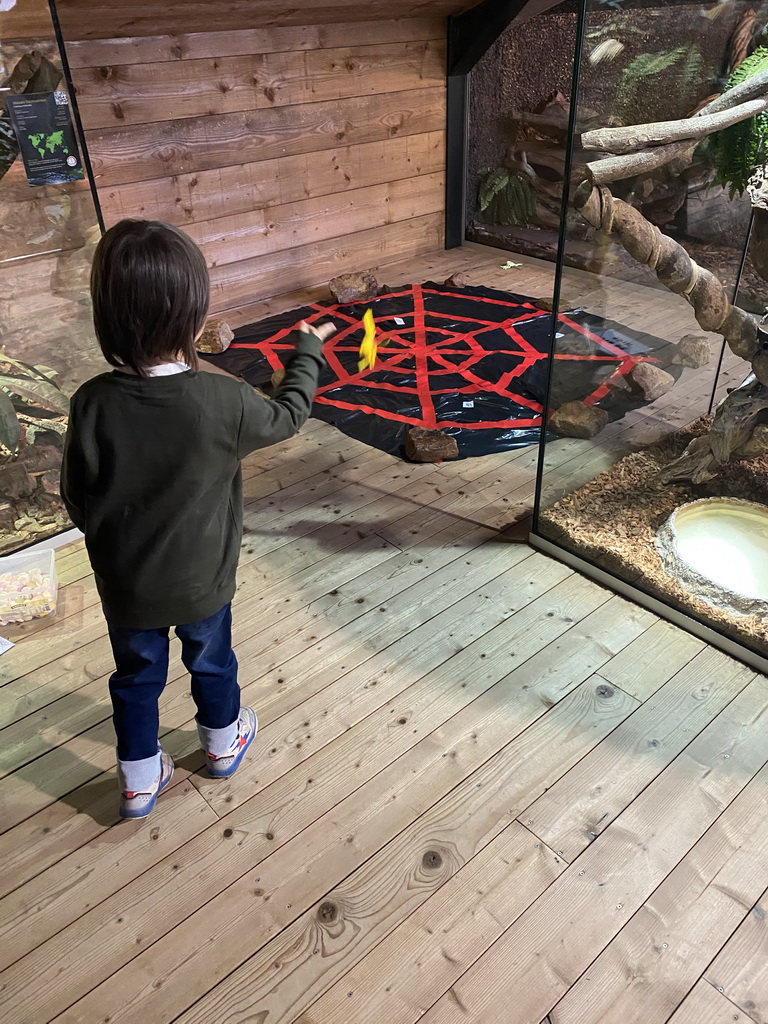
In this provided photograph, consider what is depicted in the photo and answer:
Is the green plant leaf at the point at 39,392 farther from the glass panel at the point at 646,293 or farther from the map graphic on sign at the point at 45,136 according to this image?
the glass panel at the point at 646,293

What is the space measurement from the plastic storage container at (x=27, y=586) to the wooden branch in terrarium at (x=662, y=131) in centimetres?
167

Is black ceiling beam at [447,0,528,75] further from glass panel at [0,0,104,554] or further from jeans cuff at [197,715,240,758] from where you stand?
jeans cuff at [197,715,240,758]

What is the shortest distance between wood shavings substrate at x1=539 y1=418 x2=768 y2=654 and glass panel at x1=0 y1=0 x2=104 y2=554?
1409 millimetres

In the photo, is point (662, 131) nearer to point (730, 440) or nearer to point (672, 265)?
point (672, 265)

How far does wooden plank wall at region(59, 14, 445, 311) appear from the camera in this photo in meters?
3.28

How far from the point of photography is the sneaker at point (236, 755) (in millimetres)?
1516

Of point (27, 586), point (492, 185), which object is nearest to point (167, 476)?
point (27, 586)

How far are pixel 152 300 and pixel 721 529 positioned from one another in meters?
1.60

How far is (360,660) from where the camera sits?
181 centimetres

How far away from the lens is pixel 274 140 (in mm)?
3777

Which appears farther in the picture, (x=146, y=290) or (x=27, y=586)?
(x=27, y=586)

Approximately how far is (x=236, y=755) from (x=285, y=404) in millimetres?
759

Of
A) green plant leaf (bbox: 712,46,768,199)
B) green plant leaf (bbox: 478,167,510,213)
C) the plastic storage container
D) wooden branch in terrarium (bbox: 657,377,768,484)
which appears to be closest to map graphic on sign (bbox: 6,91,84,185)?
the plastic storage container

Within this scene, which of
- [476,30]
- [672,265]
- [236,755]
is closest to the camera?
[236,755]
